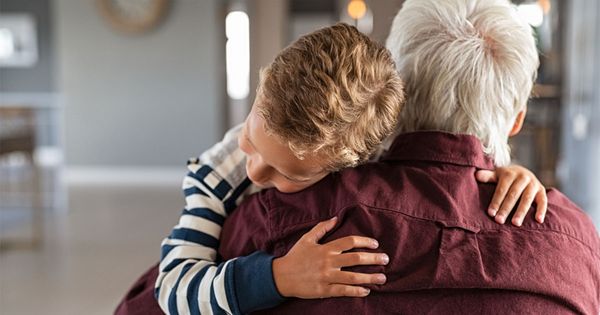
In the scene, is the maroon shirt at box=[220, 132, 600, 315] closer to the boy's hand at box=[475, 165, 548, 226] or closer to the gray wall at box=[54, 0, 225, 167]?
the boy's hand at box=[475, 165, 548, 226]

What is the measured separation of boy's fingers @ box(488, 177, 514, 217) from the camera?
30.1 inches

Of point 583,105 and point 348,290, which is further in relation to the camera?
point 583,105

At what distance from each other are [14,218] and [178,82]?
8.52ft

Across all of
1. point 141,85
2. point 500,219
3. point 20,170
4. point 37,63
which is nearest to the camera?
point 500,219

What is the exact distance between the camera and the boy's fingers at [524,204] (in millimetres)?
762

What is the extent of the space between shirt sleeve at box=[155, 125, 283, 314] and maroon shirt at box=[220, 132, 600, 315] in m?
0.04

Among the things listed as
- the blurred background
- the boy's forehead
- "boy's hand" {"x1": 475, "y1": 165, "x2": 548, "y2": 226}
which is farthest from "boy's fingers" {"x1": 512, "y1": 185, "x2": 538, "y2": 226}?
the blurred background

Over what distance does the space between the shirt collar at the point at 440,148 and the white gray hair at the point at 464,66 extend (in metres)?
0.03

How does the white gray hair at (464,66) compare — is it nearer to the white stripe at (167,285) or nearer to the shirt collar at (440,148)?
the shirt collar at (440,148)

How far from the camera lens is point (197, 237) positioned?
0.85 meters

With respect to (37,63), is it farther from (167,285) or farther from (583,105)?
(167,285)

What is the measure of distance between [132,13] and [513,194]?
6.80 meters

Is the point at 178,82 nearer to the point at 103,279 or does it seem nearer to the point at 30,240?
the point at 30,240

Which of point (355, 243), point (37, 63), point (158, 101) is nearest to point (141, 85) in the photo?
point (158, 101)
